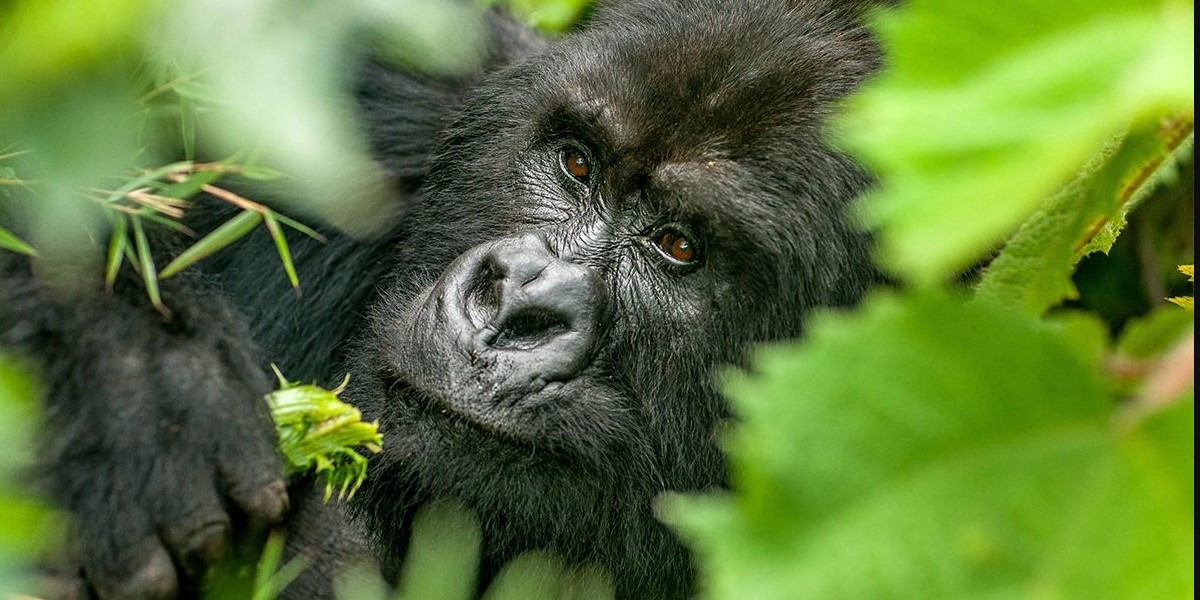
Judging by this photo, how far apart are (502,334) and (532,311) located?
7 centimetres

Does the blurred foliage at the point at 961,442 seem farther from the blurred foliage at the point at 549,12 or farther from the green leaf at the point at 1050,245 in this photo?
the blurred foliage at the point at 549,12

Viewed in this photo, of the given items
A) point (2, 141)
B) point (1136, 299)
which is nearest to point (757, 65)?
point (2, 141)

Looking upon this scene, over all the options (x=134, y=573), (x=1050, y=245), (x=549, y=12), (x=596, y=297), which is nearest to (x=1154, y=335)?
(x=1050, y=245)

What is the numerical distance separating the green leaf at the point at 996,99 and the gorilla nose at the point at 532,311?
1581mm

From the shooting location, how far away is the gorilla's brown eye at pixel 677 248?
8.48 feet

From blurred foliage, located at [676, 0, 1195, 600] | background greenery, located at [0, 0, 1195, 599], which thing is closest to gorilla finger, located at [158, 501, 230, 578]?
background greenery, located at [0, 0, 1195, 599]

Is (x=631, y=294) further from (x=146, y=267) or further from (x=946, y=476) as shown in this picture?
(x=946, y=476)

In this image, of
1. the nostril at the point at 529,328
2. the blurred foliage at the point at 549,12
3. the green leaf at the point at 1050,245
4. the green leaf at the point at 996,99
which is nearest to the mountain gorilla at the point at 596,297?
the nostril at the point at 529,328

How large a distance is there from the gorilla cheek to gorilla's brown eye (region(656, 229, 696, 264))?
19 centimetres

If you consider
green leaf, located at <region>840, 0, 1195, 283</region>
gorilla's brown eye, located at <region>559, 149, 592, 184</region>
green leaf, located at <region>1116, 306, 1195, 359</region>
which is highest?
green leaf, located at <region>840, 0, 1195, 283</region>

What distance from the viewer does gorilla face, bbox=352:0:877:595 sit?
2385 millimetres

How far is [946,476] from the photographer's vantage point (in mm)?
804

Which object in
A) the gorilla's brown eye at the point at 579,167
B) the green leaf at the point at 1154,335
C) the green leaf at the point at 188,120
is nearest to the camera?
the green leaf at the point at 1154,335

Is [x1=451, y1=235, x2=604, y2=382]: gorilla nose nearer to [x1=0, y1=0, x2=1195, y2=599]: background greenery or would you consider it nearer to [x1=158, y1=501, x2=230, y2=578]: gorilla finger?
[x1=158, y1=501, x2=230, y2=578]: gorilla finger
